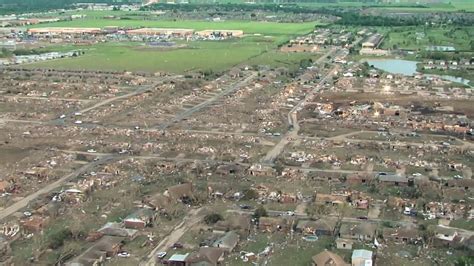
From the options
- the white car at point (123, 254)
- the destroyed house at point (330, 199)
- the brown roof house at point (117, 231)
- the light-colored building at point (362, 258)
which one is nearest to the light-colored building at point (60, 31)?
the destroyed house at point (330, 199)

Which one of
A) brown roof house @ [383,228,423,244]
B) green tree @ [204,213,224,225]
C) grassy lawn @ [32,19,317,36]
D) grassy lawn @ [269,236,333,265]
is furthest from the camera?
grassy lawn @ [32,19,317,36]

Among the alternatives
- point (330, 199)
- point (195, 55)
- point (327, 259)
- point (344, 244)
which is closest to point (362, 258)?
point (327, 259)

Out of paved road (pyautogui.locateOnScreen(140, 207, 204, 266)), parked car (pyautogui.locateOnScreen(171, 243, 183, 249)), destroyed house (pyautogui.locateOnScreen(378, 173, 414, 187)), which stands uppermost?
parked car (pyautogui.locateOnScreen(171, 243, 183, 249))

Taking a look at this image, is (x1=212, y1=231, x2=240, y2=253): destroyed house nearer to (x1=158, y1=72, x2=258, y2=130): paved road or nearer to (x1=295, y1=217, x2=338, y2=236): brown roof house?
(x1=295, y1=217, x2=338, y2=236): brown roof house

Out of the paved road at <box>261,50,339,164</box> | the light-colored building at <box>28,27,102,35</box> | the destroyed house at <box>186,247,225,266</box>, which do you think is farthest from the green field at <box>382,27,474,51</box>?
the destroyed house at <box>186,247,225,266</box>

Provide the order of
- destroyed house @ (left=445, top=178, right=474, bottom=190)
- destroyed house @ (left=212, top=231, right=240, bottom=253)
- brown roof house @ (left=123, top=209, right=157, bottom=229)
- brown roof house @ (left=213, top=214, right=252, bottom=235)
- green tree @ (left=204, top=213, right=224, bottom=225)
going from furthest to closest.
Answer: destroyed house @ (left=445, top=178, right=474, bottom=190)
green tree @ (left=204, top=213, right=224, bottom=225)
brown roof house @ (left=123, top=209, right=157, bottom=229)
brown roof house @ (left=213, top=214, right=252, bottom=235)
destroyed house @ (left=212, top=231, right=240, bottom=253)

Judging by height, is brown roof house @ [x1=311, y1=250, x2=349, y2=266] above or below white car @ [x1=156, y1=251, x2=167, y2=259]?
above

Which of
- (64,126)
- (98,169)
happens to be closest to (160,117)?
(64,126)

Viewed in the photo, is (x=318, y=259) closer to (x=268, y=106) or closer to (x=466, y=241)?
(x=466, y=241)
